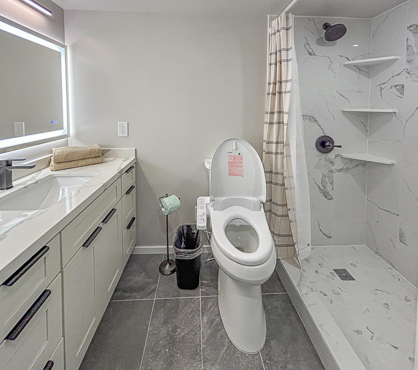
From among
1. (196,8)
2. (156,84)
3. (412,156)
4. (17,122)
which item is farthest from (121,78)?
(412,156)

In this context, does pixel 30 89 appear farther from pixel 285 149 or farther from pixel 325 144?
pixel 325 144

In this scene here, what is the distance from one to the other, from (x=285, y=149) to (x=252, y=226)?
648 mm

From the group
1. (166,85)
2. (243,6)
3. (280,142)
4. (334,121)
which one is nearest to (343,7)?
(243,6)

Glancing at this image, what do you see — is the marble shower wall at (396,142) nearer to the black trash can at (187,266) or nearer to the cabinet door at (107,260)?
the black trash can at (187,266)

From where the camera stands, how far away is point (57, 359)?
3.72 ft

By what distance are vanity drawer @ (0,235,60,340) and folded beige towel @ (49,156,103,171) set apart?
43.4 inches

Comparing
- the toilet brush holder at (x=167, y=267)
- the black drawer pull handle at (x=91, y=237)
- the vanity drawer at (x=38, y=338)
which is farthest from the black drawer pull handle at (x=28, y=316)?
the toilet brush holder at (x=167, y=267)

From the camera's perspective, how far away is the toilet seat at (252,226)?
159 centimetres

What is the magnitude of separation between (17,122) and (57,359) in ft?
4.41

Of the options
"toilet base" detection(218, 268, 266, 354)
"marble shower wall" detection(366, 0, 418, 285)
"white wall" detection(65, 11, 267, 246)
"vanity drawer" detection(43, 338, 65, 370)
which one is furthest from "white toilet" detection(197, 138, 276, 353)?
"marble shower wall" detection(366, 0, 418, 285)

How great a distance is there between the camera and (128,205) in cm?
237

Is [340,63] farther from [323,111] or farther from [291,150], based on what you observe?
[291,150]

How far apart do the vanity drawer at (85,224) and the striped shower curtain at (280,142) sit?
1.19 m

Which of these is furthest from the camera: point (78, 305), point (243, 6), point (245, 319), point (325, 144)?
point (325, 144)
